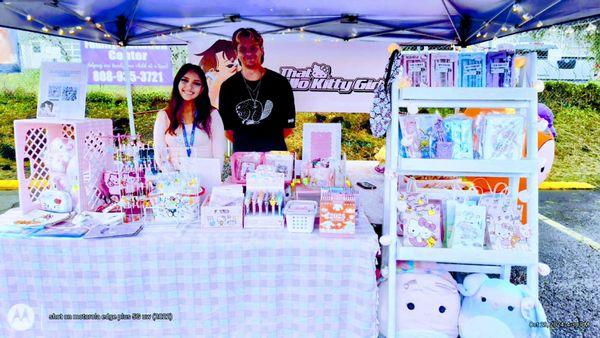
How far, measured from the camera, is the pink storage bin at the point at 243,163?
2.49 m

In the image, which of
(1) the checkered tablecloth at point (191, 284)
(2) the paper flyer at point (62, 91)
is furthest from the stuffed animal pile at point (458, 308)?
(2) the paper flyer at point (62, 91)

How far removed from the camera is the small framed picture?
8.46ft

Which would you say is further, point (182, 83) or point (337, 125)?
point (182, 83)

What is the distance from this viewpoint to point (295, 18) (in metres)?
4.39

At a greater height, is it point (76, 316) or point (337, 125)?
point (337, 125)

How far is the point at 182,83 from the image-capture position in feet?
10.3

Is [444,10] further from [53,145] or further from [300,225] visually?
[53,145]

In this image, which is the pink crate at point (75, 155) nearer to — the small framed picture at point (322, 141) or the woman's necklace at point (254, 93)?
the small framed picture at point (322, 141)

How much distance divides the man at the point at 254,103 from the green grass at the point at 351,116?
11.5ft

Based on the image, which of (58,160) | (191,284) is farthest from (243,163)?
(58,160)

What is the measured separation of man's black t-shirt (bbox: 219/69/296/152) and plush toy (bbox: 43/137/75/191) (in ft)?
8.67

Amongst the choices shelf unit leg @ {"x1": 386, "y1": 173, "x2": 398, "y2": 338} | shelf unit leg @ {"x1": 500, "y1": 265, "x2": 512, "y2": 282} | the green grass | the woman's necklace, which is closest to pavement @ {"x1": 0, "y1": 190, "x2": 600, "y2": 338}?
shelf unit leg @ {"x1": 500, "y1": 265, "x2": 512, "y2": 282}

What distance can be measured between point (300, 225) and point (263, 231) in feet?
0.60

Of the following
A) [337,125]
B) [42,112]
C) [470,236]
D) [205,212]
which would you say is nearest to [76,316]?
[205,212]
